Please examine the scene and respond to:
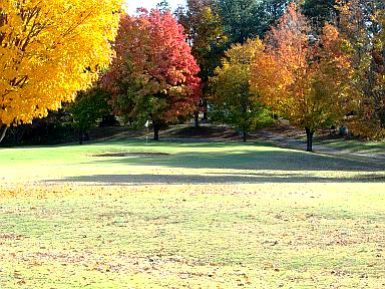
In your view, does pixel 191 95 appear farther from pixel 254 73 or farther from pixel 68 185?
pixel 68 185

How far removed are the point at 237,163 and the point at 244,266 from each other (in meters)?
25.3

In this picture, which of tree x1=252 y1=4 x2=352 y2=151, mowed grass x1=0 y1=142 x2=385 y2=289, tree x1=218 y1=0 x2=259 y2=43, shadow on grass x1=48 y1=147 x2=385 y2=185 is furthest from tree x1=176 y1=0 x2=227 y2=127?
mowed grass x1=0 y1=142 x2=385 y2=289

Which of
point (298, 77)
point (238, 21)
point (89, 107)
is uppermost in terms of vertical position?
point (238, 21)

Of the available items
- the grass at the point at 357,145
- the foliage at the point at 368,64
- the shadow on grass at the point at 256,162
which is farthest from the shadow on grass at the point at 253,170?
the grass at the point at 357,145

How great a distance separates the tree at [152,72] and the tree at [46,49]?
40.5 meters

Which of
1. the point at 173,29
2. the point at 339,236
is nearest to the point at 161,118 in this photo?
the point at 173,29

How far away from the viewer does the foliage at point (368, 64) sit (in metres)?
28.0

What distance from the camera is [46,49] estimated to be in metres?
16.1

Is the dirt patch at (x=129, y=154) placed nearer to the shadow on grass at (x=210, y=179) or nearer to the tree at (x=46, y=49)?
the shadow on grass at (x=210, y=179)

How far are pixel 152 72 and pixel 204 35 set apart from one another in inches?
637

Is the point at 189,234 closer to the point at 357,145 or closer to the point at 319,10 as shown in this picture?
the point at 357,145

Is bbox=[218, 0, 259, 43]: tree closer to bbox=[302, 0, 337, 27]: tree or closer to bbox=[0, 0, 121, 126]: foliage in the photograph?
bbox=[302, 0, 337, 27]: tree

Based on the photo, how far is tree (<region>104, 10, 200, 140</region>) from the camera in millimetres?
57531

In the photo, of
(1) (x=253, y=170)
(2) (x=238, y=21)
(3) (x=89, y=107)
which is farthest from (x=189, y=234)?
(2) (x=238, y=21)
